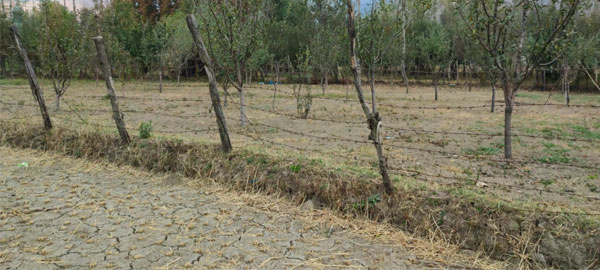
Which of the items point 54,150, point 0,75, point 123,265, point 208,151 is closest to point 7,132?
point 54,150

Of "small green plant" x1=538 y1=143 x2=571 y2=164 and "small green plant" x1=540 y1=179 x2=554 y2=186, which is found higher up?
"small green plant" x1=538 y1=143 x2=571 y2=164

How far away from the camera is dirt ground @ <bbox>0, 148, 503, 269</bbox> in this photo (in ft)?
13.1

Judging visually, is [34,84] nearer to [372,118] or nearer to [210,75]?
[210,75]

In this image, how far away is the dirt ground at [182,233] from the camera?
3.98 m

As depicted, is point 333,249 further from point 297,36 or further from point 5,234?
point 297,36

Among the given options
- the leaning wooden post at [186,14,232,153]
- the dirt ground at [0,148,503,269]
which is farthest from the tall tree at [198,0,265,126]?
the dirt ground at [0,148,503,269]

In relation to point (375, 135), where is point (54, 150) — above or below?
below

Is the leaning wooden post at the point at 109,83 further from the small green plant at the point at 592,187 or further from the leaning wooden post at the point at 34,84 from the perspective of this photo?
the small green plant at the point at 592,187

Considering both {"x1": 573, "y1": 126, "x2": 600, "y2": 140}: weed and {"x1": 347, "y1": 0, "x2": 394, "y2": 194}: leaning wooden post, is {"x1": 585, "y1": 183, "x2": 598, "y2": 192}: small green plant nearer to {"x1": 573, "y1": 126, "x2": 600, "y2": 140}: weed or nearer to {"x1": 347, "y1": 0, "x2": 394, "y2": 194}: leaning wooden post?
{"x1": 347, "y1": 0, "x2": 394, "y2": 194}: leaning wooden post

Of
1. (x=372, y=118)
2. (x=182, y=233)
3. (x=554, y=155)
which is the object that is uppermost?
(x=372, y=118)

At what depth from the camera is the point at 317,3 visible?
1394 inches

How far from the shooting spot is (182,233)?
456 cm

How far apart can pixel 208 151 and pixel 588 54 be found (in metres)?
28.4

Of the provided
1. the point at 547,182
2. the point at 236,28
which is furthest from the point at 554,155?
the point at 236,28
